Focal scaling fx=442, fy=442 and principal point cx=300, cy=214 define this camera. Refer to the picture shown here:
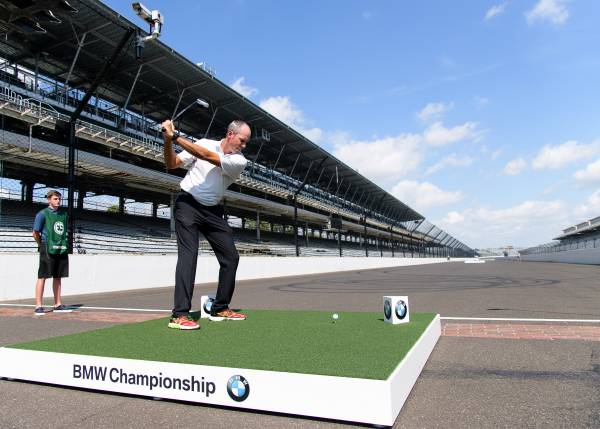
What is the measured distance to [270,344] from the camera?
3273 mm

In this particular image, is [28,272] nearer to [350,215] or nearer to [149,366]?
[149,366]

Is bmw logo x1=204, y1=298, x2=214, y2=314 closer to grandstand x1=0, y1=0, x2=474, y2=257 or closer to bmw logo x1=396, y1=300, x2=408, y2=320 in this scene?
bmw logo x1=396, y1=300, x2=408, y2=320

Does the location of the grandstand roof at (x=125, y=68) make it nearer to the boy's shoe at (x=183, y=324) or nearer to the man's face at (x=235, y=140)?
the man's face at (x=235, y=140)

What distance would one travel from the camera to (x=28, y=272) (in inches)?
427

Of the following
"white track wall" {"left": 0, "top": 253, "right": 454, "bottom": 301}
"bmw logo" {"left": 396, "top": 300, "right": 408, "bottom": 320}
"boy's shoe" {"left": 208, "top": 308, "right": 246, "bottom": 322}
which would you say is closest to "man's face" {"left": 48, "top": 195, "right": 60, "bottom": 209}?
"boy's shoe" {"left": 208, "top": 308, "right": 246, "bottom": 322}

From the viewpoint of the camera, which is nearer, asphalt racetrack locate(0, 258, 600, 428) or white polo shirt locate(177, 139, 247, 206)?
asphalt racetrack locate(0, 258, 600, 428)

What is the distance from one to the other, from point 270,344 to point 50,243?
5082 mm

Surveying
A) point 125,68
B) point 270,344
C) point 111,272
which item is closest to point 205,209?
point 270,344

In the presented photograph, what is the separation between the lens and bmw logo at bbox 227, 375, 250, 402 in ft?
8.09

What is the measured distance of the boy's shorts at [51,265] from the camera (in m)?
6.76

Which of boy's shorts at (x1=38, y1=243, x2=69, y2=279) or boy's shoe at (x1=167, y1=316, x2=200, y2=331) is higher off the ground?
boy's shorts at (x1=38, y1=243, x2=69, y2=279)

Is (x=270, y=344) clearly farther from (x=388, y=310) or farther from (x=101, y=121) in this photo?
(x=101, y=121)

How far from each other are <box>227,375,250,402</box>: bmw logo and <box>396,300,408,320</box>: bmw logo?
232 centimetres

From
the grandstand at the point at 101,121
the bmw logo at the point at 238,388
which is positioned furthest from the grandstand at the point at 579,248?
the bmw logo at the point at 238,388
